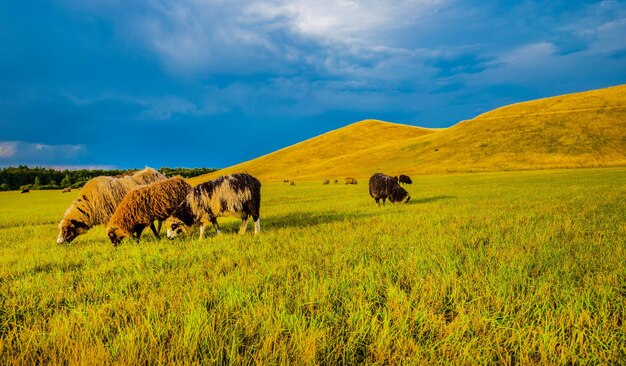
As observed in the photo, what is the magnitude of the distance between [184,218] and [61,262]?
3.30 metres

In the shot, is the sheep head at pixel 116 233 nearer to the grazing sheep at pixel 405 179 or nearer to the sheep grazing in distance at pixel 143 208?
the sheep grazing in distance at pixel 143 208

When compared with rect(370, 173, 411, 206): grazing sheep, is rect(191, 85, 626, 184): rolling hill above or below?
above

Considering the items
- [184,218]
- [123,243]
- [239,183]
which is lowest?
[123,243]

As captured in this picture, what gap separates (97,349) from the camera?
2.34 meters

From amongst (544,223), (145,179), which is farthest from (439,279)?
(145,179)

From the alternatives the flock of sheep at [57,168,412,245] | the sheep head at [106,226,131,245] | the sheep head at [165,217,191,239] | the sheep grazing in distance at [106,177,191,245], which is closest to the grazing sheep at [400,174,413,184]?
the flock of sheep at [57,168,412,245]

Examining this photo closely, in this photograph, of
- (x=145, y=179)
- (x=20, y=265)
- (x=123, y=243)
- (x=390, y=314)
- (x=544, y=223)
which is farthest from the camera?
(x=145, y=179)

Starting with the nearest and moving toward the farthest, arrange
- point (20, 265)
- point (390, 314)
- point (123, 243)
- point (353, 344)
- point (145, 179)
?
point (353, 344) → point (390, 314) → point (20, 265) → point (123, 243) → point (145, 179)

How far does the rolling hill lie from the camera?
59.1 m

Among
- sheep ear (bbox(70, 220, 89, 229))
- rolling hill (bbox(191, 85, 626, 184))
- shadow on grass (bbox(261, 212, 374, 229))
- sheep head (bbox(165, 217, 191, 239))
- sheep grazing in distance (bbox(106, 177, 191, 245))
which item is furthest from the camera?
rolling hill (bbox(191, 85, 626, 184))

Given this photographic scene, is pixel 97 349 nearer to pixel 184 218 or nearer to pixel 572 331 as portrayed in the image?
pixel 572 331

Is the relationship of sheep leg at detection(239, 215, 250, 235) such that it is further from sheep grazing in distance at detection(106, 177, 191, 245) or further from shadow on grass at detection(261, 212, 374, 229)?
sheep grazing in distance at detection(106, 177, 191, 245)

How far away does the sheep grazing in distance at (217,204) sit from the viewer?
884 centimetres

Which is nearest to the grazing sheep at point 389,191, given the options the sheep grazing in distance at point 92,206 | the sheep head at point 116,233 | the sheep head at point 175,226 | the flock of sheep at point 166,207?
the flock of sheep at point 166,207
